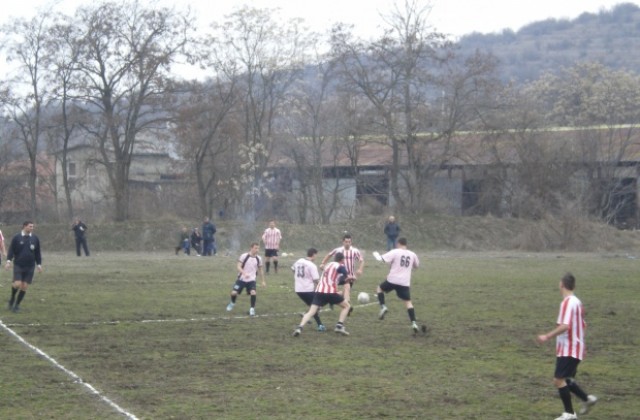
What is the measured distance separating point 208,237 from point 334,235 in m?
10.4

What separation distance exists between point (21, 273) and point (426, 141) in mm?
40594

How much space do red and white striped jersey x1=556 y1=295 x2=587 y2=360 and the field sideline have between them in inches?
29.8

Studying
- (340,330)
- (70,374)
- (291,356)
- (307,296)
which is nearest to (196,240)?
(307,296)

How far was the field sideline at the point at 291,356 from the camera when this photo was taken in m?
11.3

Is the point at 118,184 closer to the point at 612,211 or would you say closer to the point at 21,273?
the point at 612,211

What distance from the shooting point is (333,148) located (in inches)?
2613

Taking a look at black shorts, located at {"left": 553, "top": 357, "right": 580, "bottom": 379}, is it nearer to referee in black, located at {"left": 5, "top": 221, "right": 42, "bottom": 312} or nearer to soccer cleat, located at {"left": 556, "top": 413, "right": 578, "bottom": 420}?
soccer cleat, located at {"left": 556, "top": 413, "right": 578, "bottom": 420}

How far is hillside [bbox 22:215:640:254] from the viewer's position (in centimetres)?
5328

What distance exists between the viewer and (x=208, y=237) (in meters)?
46.3

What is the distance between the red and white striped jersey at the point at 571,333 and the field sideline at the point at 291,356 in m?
0.76

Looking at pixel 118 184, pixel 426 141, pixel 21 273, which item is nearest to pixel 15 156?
pixel 118 184

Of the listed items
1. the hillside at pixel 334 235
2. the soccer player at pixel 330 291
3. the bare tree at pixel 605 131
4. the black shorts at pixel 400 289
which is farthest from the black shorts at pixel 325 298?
the bare tree at pixel 605 131

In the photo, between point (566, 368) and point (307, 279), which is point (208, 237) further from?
point (566, 368)

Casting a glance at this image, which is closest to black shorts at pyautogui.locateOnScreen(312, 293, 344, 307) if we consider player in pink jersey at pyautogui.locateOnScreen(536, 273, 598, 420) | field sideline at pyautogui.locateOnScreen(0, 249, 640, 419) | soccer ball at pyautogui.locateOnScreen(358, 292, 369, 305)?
field sideline at pyautogui.locateOnScreen(0, 249, 640, 419)
